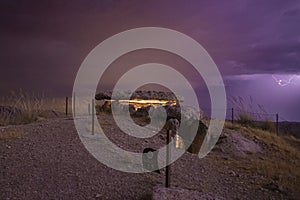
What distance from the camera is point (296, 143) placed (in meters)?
14.2

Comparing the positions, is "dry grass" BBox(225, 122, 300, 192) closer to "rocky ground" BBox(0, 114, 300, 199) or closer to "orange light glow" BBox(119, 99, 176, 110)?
"rocky ground" BBox(0, 114, 300, 199)

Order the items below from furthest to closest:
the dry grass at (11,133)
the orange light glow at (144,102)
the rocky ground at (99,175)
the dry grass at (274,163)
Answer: the orange light glow at (144,102)
the dry grass at (11,133)
the dry grass at (274,163)
the rocky ground at (99,175)

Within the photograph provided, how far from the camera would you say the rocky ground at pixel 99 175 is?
5.05 meters

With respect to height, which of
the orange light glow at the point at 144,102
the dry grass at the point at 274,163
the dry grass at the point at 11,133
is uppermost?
the orange light glow at the point at 144,102

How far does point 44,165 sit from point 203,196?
3050mm

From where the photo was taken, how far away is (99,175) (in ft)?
18.9

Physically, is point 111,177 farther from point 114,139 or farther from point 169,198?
point 114,139

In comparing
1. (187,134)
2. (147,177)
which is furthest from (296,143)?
(147,177)

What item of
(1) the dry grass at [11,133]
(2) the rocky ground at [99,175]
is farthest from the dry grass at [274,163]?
(1) the dry grass at [11,133]

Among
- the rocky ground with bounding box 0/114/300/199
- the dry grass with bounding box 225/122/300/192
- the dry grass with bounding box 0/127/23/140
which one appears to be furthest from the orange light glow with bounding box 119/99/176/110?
the dry grass with bounding box 0/127/23/140

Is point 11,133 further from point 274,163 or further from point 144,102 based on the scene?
point 274,163

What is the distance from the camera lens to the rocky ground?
505 centimetres

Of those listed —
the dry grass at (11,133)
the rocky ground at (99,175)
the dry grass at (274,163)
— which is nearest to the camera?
the rocky ground at (99,175)

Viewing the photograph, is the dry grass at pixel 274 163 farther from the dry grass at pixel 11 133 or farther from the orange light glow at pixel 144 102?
the dry grass at pixel 11 133
